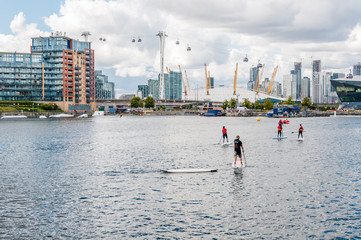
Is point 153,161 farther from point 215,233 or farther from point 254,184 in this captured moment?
point 215,233

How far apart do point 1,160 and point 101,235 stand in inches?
1558

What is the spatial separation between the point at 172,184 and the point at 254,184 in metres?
7.75

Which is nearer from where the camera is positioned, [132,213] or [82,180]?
[132,213]

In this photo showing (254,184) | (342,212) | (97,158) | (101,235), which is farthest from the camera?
(97,158)

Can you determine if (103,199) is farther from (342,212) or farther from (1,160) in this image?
(1,160)

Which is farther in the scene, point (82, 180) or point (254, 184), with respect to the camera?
point (82, 180)

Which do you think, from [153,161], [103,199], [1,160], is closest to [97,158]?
[153,161]

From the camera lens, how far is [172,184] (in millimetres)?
38031

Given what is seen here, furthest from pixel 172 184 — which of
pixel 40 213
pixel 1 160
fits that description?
pixel 1 160

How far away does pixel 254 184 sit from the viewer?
1462 inches

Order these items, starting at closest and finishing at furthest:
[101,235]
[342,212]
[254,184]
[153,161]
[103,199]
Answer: [101,235] → [342,212] → [103,199] → [254,184] → [153,161]

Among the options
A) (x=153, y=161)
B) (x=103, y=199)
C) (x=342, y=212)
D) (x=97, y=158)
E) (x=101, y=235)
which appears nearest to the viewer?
(x=101, y=235)

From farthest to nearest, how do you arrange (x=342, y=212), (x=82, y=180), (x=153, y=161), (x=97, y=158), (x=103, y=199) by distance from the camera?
(x=97, y=158), (x=153, y=161), (x=82, y=180), (x=103, y=199), (x=342, y=212)

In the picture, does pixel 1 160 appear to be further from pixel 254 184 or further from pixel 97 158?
pixel 254 184
